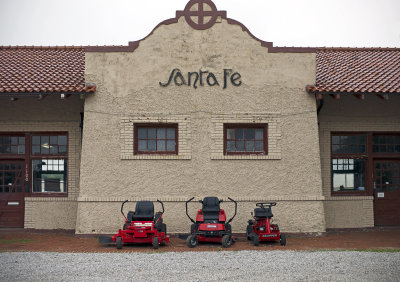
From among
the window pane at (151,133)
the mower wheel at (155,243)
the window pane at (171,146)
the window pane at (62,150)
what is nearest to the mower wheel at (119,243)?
the mower wheel at (155,243)

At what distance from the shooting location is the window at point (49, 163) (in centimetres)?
1622

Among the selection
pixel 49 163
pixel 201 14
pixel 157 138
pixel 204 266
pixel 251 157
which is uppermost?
pixel 201 14

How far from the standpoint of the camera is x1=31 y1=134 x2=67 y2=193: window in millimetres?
16219

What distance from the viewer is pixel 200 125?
48.8 feet

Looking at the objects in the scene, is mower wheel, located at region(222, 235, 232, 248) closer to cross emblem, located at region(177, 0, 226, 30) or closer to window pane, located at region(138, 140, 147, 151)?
window pane, located at region(138, 140, 147, 151)

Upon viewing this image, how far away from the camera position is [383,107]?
16.6 metres

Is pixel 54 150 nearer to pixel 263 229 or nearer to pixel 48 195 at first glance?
pixel 48 195

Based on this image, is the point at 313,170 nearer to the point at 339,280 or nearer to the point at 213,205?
the point at 213,205

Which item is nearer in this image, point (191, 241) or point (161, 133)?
point (191, 241)

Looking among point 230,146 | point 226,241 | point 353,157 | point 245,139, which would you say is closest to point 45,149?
point 230,146

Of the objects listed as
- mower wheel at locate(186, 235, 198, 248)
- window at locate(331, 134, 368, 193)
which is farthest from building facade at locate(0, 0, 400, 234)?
mower wheel at locate(186, 235, 198, 248)

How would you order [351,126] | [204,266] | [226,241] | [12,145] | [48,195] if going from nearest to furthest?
[204,266], [226,241], [48,195], [12,145], [351,126]

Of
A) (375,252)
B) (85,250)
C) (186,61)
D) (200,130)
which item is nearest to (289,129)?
(200,130)

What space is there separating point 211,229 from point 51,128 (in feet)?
20.5
